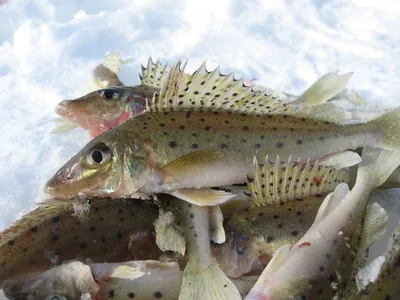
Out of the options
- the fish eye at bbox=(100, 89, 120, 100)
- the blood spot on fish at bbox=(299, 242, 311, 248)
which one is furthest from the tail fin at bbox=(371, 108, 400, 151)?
the fish eye at bbox=(100, 89, 120, 100)

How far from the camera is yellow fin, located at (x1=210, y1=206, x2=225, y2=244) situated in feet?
7.04

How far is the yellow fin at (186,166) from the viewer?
7.31 feet

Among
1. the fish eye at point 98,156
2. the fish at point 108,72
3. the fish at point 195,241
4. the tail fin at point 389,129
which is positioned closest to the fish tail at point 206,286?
the fish at point 195,241

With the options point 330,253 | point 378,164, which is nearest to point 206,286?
point 330,253

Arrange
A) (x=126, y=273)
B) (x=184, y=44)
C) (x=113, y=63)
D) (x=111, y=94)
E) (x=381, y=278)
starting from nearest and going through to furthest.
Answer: (x=381, y=278), (x=126, y=273), (x=111, y=94), (x=113, y=63), (x=184, y=44)

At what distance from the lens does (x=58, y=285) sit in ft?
6.17

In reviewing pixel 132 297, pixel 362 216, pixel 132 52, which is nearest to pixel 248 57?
pixel 132 52

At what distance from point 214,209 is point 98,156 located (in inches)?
23.7

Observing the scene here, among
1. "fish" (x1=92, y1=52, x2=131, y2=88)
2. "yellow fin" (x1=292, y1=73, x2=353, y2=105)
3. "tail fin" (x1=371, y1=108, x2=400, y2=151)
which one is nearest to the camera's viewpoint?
"tail fin" (x1=371, y1=108, x2=400, y2=151)

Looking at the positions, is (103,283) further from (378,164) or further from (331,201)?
(378,164)

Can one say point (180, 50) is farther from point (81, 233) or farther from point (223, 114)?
point (81, 233)

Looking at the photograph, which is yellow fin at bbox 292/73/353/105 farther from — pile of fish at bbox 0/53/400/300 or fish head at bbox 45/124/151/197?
fish head at bbox 45/124/151/197

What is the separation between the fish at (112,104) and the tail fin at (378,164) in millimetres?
1369

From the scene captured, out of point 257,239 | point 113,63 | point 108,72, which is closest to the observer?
point 257,239
